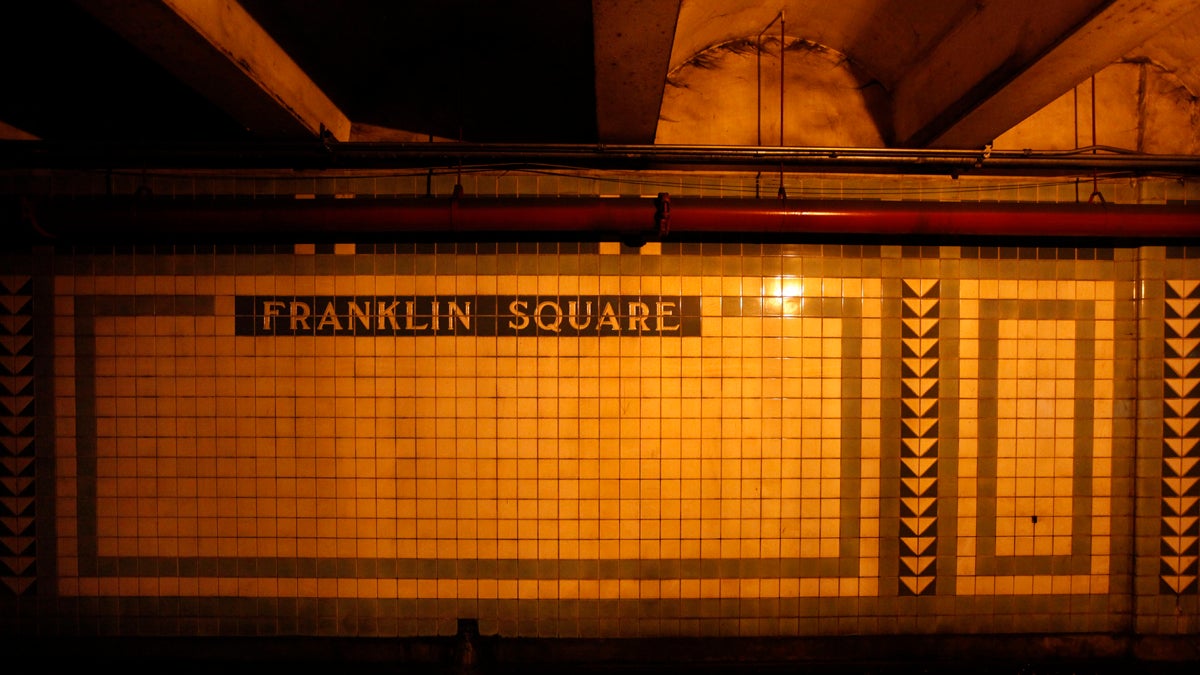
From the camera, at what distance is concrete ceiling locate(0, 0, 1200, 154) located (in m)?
2.69

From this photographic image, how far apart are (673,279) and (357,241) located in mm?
2040

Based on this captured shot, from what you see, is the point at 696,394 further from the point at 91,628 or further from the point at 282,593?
the point at 91,628

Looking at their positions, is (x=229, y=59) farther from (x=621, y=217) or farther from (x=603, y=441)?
(x=603, y=441)

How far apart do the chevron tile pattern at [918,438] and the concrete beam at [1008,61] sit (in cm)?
98

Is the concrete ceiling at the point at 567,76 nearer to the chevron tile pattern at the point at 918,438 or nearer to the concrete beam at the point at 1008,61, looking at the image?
the concrete beam at the point at 1008,61

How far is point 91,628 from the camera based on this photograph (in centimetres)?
353

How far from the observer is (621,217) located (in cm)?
312

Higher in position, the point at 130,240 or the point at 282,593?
the point at 130,240

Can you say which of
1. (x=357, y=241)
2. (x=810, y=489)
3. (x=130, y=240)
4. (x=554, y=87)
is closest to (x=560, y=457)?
(x=810, y=489)

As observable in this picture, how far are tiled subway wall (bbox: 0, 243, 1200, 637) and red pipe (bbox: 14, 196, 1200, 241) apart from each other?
0.38m

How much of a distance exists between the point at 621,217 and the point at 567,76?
1083 millimetres

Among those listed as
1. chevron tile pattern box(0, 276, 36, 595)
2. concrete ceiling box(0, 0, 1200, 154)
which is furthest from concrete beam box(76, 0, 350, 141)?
chevron tile pattern box(0, 276, 36, 595)

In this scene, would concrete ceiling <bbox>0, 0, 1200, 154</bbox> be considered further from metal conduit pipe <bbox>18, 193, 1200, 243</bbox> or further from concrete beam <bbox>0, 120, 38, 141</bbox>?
metal conduit pipe <bbox>18, 193, 1200, 243</bbox>

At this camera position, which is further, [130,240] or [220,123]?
[220,123]
